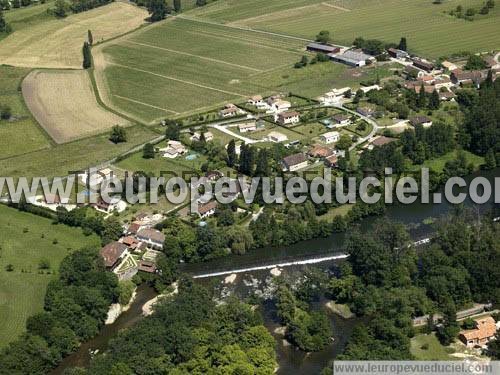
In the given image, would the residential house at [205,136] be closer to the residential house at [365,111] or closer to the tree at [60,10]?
the residential house at [365,111]

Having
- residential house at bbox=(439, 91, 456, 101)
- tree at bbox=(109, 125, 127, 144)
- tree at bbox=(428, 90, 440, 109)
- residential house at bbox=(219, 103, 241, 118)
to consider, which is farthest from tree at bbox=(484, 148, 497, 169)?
tree at bbox=(109, 125, 127, 144)

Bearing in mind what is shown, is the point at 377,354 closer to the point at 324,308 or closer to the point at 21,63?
the point at 324,308

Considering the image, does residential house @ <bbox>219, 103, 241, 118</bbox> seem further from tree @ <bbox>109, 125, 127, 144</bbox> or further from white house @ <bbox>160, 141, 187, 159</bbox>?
tree @ <bbox>109, 125, 127, 144</bbox>

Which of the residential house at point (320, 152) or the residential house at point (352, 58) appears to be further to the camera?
the residential house at point (352, 58)

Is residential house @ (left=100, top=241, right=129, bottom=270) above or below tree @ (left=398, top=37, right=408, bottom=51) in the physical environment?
below

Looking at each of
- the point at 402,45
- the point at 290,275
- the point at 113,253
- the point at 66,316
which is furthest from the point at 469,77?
the point at 66,316

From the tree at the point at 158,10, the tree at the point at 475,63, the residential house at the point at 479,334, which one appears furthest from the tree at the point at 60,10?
the residential house at the point at 479,334

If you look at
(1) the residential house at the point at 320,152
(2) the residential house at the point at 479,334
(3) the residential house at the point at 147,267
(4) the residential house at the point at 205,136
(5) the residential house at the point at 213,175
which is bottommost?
(2) the residential house at the point at 479,334
